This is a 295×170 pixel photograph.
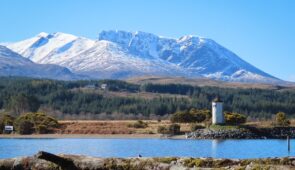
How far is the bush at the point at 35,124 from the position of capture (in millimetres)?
132000

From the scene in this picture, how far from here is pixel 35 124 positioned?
134 meters

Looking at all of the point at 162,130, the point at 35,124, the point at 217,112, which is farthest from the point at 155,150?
the point at 35,124

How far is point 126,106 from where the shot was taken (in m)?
190

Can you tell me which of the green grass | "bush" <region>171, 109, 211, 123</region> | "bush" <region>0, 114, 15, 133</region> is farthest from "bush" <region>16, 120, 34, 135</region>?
the green grass

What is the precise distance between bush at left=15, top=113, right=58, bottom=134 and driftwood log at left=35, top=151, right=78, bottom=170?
115 m

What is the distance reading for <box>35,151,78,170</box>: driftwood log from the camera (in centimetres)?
1669

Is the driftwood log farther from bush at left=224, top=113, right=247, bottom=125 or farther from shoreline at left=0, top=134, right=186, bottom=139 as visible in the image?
bush at left=224, top=113, right=247, bottom=125

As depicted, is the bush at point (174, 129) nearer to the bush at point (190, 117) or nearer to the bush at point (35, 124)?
the bush at point (190, 117)

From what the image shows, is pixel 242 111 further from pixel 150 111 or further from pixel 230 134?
pixel 230 134

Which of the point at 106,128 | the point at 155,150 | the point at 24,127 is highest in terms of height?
the point at 155,150

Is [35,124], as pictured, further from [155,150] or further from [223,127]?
A: [155,150]

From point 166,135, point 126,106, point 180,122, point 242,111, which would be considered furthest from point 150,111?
point 166,135

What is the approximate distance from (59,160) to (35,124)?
4681 inches

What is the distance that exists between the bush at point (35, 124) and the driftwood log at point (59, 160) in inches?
4534
